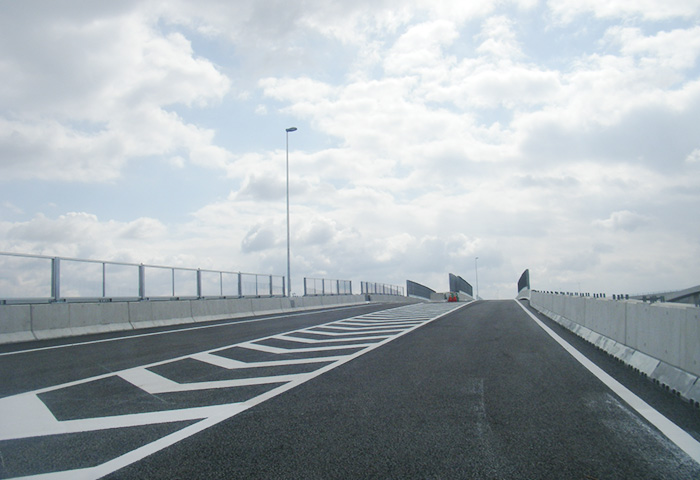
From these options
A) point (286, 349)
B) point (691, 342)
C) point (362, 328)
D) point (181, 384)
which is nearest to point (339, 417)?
point (181, 384)

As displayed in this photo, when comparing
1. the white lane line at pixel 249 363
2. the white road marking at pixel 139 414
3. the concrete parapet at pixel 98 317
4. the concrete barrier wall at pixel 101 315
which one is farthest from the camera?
the concrete parapet at pixel 98 317

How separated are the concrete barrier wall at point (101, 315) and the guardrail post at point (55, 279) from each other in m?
0.69

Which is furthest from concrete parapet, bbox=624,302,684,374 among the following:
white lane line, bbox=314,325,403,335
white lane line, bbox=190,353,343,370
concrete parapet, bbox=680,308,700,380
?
white lane line, bbox=314,325,403,335

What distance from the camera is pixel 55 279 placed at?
17.7m

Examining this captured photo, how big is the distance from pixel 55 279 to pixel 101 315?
163 cm

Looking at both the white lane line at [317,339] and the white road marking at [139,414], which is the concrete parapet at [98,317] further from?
the white road marking at [139,414]

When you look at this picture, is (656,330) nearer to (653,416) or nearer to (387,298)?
(653,416)

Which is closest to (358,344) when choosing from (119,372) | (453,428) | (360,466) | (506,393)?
(119,372)

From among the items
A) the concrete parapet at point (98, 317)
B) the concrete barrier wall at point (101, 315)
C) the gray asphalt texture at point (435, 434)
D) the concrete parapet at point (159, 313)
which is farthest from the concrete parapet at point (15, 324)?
the gray asphalt texture at point (435, 434)

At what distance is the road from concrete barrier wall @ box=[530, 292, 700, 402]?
24 cm

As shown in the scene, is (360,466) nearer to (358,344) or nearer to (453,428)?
(453,428)

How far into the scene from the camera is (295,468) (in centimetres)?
407

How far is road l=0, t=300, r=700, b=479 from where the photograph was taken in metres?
4.14

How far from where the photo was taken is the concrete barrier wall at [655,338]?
661 cm
